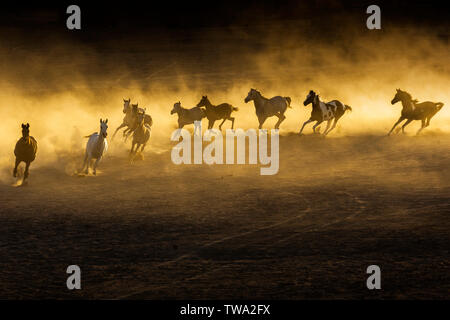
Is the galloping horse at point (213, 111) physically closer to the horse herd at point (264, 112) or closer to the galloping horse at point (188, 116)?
the horse herd at point (264, 112)

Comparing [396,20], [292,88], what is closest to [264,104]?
[292,88]

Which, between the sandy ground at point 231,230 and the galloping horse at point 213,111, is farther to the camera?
the galloping horse at point 213,111

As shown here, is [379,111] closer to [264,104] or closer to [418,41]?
[264,104]

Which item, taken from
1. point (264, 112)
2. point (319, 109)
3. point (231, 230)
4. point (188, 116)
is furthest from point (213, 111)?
point (231, 230)

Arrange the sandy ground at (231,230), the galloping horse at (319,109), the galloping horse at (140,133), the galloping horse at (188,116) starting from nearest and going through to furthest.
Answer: the sandy ground at (231,230) → the galloping horse at (140,133) → the galloping horse at (319,109) → the galloping horse at (188,116)

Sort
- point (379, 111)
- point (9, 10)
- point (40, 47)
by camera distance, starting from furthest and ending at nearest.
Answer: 1. point (9, 10)
2. point (40, 47)
3. point (379, 111)

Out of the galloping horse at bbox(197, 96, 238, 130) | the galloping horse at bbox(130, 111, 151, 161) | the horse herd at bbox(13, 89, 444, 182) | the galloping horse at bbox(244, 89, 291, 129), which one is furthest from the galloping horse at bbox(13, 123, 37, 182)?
the galloping horse at bbox(244, 89, 291, 129)

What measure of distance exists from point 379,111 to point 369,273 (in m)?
22.7

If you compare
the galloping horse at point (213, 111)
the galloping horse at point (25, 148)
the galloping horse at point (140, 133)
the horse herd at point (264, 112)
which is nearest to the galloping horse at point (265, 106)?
the horse herd at point (264, 112)

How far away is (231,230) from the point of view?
481 inches

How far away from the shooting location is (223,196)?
15094 mm

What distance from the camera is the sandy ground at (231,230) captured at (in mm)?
9523

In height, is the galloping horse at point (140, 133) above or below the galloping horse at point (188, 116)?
below

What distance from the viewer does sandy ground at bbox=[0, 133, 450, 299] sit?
375 inches
